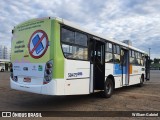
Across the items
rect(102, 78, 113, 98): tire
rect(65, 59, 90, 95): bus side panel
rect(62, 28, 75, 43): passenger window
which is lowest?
rect(102, 78, 113, 98): tire

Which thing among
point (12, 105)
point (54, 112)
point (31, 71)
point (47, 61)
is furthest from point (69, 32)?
point (12, 105)

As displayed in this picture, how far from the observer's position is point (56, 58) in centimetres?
733

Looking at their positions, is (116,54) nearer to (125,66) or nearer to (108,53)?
(108,53)

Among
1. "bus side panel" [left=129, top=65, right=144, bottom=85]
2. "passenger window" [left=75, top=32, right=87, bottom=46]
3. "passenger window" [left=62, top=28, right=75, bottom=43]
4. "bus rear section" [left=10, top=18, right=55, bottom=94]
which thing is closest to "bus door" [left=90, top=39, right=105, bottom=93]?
"passenger window" [left=75, top=32, right=87, bottom=46]

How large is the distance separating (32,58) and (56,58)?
1100 millimetres

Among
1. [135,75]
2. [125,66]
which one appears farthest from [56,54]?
[135,75]

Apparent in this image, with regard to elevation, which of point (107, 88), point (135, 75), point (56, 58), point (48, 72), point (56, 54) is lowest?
point (107, 88)

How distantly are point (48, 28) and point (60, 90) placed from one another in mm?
2104

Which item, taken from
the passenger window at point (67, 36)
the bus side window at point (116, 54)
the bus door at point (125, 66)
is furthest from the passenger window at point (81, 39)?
the bus door at point (125, 66)

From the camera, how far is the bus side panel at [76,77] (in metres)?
7.75

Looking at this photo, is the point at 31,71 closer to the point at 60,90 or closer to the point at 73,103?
the point at 60,90

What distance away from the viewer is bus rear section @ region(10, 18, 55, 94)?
293 inches

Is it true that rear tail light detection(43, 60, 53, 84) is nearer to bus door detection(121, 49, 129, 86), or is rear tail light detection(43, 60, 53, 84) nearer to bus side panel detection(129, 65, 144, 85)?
bus door detection(121, 49, 129, 86)

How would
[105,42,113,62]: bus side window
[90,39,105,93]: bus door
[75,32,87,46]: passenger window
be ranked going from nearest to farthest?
[75,32,87,46]: passenger window < [90,39,105,93]: bus door < [105,42,113,62]: bus side window
